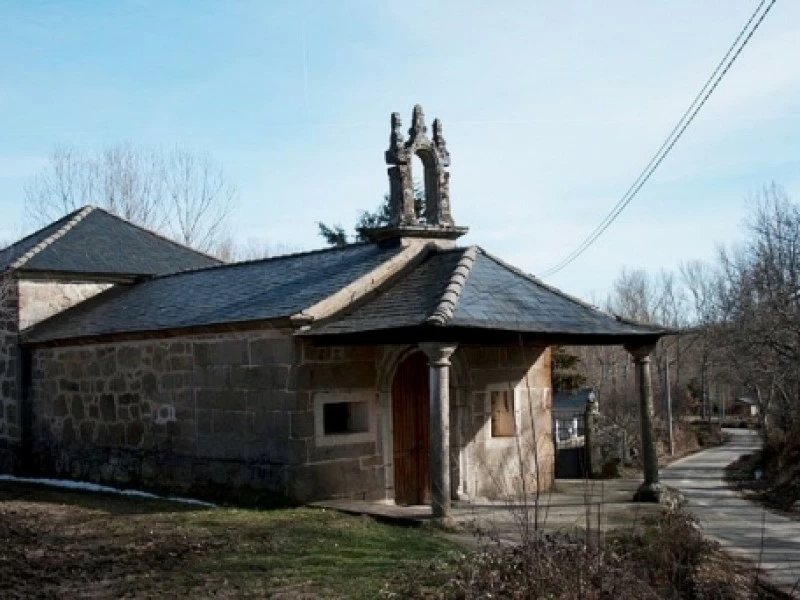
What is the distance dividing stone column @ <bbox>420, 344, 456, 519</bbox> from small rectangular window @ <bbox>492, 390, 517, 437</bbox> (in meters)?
3.25

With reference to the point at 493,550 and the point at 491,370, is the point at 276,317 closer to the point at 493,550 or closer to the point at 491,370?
the point at 491,370

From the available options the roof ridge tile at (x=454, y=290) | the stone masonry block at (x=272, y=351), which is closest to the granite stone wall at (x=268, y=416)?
the stone masonry block at (x=272, y=351)

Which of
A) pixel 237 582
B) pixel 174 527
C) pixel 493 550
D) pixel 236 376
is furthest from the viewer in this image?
pixel 236 376

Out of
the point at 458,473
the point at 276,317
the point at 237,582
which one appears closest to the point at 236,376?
the point at 276,317

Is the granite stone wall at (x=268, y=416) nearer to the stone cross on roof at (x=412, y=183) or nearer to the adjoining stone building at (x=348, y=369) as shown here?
the adjoining stone building at (x=348, y=369)

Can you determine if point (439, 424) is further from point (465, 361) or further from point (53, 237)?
point (53, 237)

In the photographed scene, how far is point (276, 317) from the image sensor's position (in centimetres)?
1092

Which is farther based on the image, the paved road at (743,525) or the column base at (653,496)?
the column base at (653,496)

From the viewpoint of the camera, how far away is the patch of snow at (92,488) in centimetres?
1185

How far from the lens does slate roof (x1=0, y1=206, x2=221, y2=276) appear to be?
1691 cm

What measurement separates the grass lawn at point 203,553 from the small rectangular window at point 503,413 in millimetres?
3644

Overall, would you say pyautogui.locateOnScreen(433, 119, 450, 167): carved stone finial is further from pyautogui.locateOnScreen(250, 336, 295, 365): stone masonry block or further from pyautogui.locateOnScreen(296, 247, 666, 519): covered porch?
pyautogui.locateOnScreen(250, 336, 295, 365): stone masonry block

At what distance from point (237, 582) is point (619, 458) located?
22.3 m

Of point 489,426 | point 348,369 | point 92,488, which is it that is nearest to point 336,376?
point 348,369
